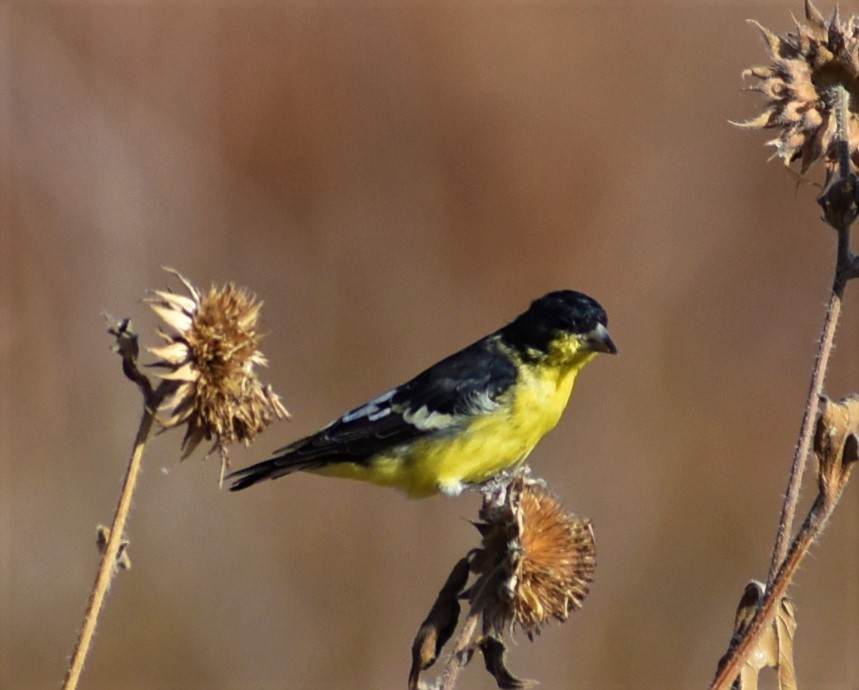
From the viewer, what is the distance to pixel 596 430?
8.52m

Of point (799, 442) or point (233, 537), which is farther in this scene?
point (233, 537)

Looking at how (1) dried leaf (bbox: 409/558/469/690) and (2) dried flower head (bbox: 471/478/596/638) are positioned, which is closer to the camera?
(1) dried leaf (bbox: 409/558/469/690)

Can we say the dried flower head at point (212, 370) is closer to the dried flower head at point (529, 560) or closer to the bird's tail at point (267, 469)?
the dried flower head at point (529, 560)

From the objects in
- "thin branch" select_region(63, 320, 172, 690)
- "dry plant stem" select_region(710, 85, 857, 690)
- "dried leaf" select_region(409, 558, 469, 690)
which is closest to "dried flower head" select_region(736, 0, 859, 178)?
"dry plant stem" select_region(710, 85, 857, 690)

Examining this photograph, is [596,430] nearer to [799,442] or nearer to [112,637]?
[112,637]

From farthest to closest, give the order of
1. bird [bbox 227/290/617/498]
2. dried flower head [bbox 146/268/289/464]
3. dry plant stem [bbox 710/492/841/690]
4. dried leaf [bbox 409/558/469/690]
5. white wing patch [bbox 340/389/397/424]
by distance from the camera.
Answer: white wing patch [bbox 340/389/397/424] < bird [bbox 227/290/617/498] < dried flower head [bbox 146/268/289/464] < dried leaf [bbox 409/558/469/690] < dry plant stem [bbox 710/492/841/690]

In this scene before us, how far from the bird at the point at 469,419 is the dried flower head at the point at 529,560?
1563mm

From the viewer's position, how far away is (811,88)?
2.50m

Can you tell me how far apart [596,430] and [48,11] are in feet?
16.3

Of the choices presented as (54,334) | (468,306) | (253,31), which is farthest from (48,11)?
(468,306)

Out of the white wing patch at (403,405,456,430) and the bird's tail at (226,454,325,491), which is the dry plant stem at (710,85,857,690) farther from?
the white wing patch at (403,405,456,430)

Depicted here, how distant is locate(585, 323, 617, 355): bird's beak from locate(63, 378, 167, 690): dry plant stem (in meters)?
2.35

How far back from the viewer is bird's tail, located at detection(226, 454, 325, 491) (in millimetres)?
3880

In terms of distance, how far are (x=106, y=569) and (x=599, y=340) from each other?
8.54 ft
